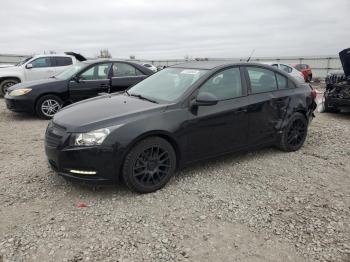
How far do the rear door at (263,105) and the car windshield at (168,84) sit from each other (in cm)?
89

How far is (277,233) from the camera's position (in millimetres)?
3535

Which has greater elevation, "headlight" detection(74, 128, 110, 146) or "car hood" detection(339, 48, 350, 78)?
"car hood" detection(339, 48, 350, 78)

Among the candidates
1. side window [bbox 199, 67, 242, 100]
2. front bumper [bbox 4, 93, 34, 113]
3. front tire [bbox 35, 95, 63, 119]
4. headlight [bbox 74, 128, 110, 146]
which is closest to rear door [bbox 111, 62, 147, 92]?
front tire [bbox 35, 95, 63, 119]

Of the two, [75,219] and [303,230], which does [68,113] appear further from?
[303,230]

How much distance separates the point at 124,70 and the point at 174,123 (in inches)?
213

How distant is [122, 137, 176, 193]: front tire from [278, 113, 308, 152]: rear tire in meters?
2.25

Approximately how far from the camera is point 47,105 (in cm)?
878

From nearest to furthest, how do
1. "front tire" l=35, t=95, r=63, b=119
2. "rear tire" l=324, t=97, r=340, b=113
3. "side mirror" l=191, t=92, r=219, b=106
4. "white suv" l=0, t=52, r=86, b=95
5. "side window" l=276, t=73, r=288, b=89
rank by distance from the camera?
"side mirror" l=191, t=92, r=219, b=106
"side window" l=276, t=73, r=288, b=89
"front tire" l=35, t=95, r=63, b=119
"rear tire" l=324, t=97, r=340, b=113
"white suv" l=0, t=52, r=86, b=95

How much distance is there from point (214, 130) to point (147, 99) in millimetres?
996

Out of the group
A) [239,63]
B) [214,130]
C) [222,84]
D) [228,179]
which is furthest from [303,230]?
[239,63]

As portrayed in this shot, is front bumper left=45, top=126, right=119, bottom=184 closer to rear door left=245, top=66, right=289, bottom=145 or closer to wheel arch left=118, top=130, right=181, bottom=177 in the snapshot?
wheel arch left=118, top=130, right=181, bottom=177

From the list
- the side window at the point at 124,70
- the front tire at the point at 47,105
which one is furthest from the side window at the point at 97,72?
the front tire at the point at 47,105

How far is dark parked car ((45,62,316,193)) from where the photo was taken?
4035 millimetres

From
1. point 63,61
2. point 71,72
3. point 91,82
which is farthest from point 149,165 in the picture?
point 63,61
